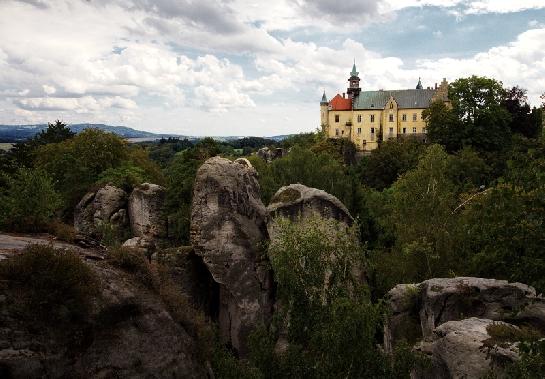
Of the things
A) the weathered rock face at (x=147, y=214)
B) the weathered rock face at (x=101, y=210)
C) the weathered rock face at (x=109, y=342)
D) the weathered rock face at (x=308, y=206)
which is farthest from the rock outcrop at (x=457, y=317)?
the weathered rock face at (x=101, y=210)

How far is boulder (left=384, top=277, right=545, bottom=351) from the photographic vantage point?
73.3 feet

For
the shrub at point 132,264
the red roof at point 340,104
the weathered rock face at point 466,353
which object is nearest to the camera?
the shrub at point 132,264

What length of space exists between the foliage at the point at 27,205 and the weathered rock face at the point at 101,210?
67.1ft

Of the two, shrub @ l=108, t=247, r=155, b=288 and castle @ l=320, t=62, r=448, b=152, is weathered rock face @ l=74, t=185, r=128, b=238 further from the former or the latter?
castle @ l=320, t=62, r=448, b=152

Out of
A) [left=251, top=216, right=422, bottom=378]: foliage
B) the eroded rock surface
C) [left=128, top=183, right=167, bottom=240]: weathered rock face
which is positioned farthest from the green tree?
[left=251, top=216, right=422, bottom=378]: foliage

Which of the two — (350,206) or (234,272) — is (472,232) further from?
(350,206)

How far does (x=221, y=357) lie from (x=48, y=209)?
10.00 meters

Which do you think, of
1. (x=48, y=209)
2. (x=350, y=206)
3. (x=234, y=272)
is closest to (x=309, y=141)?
(x=350, y=206)

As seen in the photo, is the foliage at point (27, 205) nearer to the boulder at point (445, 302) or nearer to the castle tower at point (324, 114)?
the boulder at point (445, 302)

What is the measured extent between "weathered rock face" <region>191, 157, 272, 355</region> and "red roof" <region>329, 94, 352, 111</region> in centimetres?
8518

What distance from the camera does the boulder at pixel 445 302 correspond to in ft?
73.3

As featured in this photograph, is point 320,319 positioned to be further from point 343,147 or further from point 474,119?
point 343,147

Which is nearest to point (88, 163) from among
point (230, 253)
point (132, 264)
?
point (230, 253)

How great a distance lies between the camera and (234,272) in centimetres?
2780
